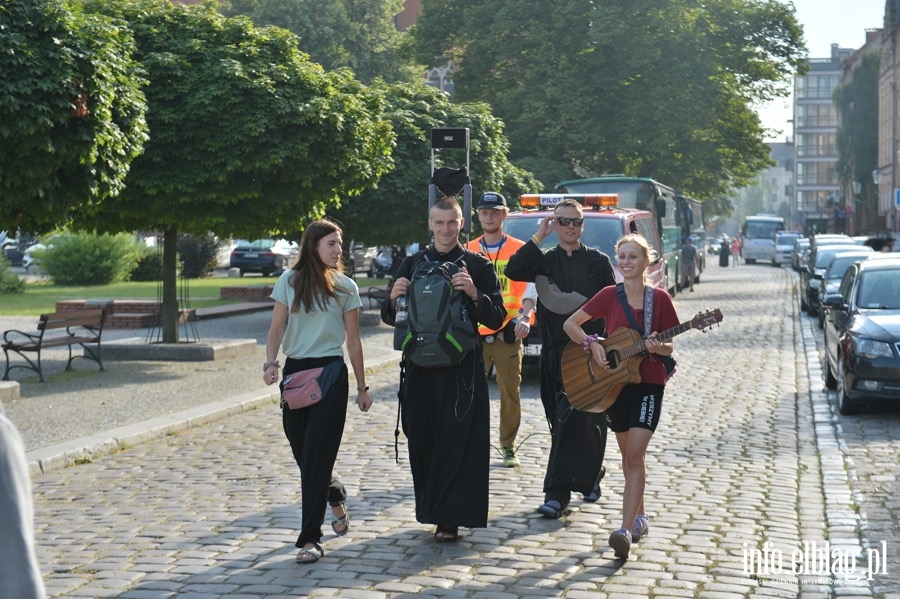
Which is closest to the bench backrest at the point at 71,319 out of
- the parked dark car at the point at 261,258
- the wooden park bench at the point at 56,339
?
the wooden park bench at the point at 56,339

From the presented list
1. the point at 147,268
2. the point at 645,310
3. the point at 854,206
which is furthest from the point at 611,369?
the point at 854,206

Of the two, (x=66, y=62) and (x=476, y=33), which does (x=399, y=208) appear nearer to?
(x=66, y=62)

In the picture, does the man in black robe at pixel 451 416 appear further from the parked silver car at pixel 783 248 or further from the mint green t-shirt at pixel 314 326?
the parked silver car at pixel 783 248

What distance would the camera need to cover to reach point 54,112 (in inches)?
478

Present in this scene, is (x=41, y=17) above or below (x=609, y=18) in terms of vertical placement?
below

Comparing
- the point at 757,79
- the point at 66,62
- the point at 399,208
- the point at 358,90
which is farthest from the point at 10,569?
the point at 757,79

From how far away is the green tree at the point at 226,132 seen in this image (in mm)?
16797

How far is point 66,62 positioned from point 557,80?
3315 centimetres

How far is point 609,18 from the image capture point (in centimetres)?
4328

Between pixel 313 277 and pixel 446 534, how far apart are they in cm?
154

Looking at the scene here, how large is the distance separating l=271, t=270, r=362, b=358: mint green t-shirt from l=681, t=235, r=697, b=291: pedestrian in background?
119ft

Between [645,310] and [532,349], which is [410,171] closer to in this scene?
[532,349]

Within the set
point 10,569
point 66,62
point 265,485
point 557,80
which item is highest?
point 557,80

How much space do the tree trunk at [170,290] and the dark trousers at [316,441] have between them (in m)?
11.8
